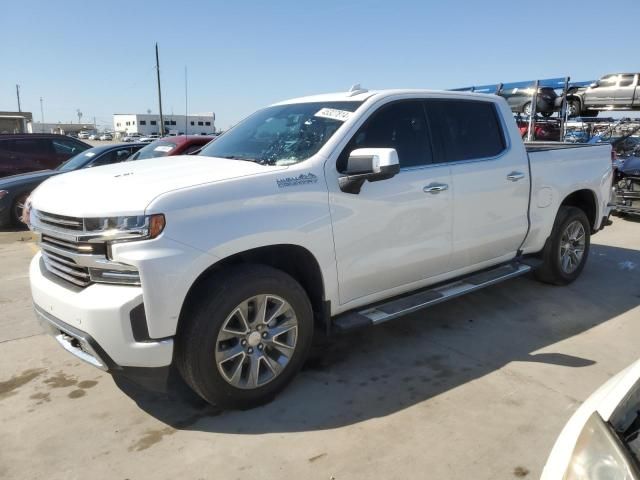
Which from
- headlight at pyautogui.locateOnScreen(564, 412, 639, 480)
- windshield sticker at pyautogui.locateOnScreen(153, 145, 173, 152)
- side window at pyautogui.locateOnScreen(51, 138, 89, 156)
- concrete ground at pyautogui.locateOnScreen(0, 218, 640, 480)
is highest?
side window at pyautogui.locateOnScreen(51, 138, 89, 156)

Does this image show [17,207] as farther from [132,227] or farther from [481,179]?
[481,179]

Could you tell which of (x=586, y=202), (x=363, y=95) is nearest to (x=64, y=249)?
(x=363, y=95)

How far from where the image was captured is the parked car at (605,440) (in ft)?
4.75

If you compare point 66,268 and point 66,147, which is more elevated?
point 66,147

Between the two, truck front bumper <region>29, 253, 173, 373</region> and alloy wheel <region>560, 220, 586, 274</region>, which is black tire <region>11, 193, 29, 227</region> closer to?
truck front bumper <region>29, 253, 173, 373</region>

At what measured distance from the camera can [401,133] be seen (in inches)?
152

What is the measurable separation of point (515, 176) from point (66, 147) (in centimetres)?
1070

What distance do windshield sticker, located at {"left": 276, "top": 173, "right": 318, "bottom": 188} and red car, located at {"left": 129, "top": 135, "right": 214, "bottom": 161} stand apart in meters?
5.92

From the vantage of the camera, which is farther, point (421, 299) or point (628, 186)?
point (628, 186)

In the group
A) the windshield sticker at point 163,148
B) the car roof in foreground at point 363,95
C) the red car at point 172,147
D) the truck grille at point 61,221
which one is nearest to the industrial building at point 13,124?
the red car at point 172,147

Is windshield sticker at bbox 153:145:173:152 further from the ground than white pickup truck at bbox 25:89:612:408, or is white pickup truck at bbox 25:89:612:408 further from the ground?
windshield sticker at bbox 153:145:173:152

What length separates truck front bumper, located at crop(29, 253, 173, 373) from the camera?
8.63ft

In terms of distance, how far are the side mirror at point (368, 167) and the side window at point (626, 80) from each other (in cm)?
1574

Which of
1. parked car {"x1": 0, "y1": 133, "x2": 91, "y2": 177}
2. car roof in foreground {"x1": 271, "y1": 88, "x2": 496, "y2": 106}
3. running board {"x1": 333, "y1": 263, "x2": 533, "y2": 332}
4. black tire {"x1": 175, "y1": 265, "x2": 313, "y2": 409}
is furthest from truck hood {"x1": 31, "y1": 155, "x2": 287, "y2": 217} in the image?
parked car {"x1": 0, "y1": 133, "x2": 91, "y2": 177}
